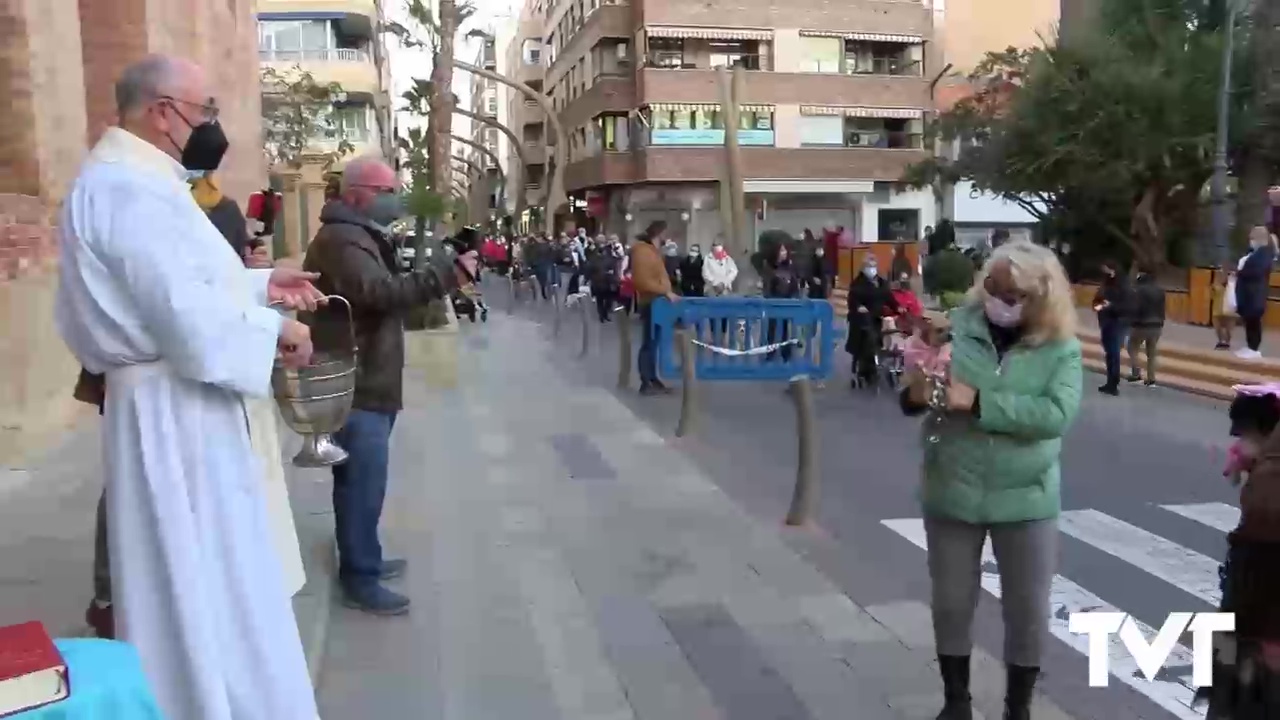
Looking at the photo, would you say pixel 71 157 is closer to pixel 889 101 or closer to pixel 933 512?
pixel 933 512

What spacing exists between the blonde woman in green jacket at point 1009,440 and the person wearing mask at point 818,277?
790 inches

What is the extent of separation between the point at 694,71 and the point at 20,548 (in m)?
39.8

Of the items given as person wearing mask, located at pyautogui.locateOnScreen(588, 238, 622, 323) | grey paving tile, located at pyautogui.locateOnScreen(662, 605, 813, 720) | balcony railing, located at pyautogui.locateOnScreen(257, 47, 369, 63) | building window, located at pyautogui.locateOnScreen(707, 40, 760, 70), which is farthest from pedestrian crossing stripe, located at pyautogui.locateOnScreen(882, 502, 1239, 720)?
balcony railing, located at pyautogui.locateOnScreen(257, 47, 369, 63)

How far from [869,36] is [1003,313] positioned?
43.6m

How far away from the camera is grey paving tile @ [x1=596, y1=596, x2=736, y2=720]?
15.2 feet

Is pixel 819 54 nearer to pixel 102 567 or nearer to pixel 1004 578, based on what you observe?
pixel 1004 578

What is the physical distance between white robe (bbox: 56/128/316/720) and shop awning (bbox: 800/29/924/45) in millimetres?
43669

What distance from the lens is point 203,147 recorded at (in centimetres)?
346

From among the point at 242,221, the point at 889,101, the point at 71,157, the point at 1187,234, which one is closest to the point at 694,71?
the point at 889,101

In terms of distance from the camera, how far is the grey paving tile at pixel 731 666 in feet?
15.4

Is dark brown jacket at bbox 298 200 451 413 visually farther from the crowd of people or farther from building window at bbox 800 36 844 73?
building window at bbox 800 36 844 73

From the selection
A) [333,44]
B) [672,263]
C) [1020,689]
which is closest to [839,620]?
[1020,689]

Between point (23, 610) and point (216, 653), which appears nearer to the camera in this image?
point (216, 653)

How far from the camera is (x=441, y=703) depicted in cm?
455
